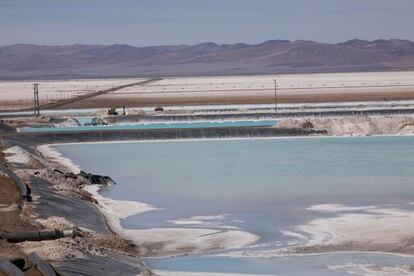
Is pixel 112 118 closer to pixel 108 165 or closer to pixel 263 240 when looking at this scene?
pixel 108 165

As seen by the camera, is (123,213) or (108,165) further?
(108,165)

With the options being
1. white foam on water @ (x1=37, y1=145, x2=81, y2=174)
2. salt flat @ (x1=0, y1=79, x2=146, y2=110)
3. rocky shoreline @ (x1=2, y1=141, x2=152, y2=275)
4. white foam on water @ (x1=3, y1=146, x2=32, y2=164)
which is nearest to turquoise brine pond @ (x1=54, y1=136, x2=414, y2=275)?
white foam on water @ (x1=37, y1=145, x2=81, y2=174)

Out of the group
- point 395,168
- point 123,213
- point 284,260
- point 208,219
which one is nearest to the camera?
point 284,260

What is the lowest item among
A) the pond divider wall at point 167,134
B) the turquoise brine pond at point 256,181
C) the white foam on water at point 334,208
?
the white foam on water at point 334,208

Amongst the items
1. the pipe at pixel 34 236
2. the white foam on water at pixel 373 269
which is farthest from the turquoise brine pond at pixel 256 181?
the pipe at pixel 34 236

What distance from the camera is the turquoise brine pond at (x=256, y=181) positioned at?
12750 millimetres

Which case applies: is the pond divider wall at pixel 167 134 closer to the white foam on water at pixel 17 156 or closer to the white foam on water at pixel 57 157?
the white foam on water at pixel 57 157

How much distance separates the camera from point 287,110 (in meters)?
44.7

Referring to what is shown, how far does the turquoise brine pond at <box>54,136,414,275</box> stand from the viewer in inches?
502

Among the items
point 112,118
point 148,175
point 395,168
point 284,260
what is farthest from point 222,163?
point 112,118

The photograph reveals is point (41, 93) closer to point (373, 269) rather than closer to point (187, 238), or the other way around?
point (187, 238)

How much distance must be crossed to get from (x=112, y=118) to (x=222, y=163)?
17.2 m

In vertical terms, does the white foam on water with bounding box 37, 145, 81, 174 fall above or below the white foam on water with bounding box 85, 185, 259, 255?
above

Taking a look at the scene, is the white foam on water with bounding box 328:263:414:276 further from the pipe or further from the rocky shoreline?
the pipe
